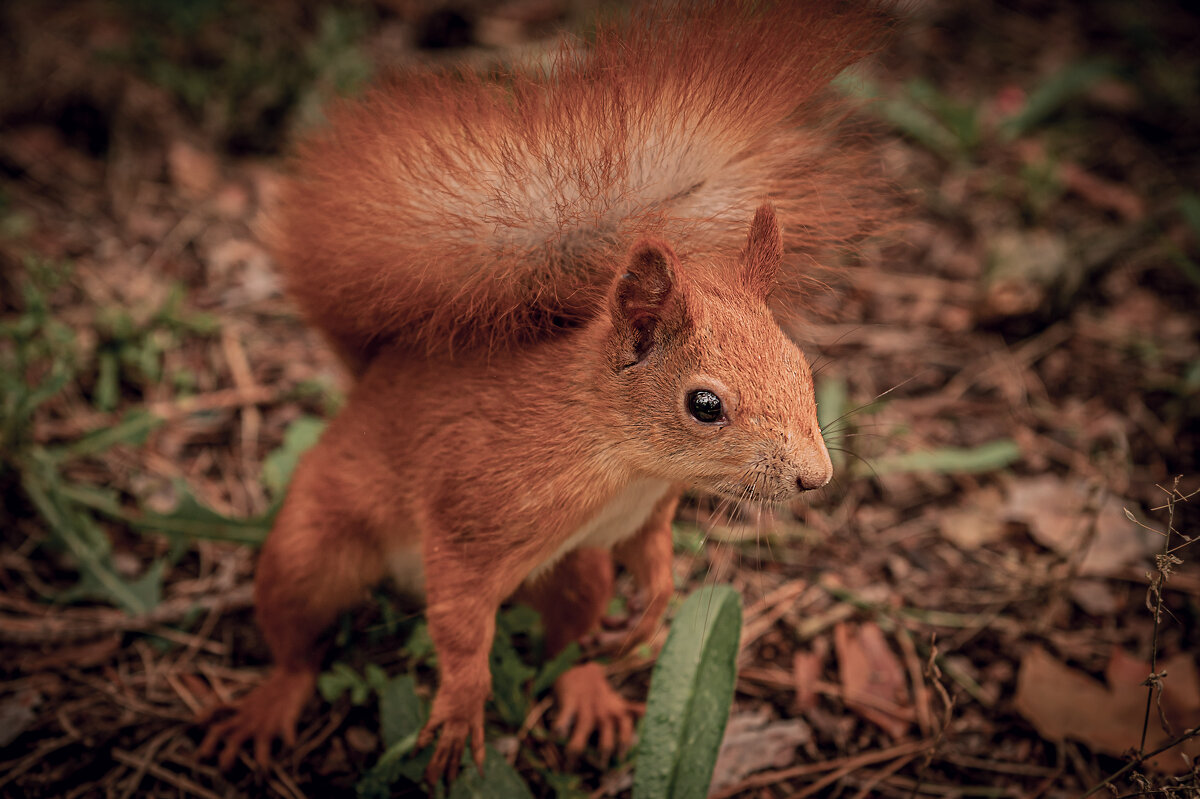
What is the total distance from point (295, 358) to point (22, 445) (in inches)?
35.8

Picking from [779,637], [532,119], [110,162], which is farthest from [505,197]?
[110,162]

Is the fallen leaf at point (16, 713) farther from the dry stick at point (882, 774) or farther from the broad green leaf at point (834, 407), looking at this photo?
the broad green leaf at point (834, 407)

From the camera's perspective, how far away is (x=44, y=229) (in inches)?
127

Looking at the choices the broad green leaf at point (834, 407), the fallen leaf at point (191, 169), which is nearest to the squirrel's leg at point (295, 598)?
the broad green leaf at point (834, 407)

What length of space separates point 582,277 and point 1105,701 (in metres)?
1.80

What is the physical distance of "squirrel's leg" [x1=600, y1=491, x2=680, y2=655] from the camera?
1.92m

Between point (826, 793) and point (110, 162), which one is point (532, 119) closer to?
point (826, 793)

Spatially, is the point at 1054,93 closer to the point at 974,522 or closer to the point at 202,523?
the point at 974,522

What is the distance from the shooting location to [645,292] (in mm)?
1439

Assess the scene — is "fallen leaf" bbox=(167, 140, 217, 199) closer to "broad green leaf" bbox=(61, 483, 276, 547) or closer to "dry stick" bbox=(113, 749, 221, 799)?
"broad green leaf" bbox=(61, 483, 276, 547)

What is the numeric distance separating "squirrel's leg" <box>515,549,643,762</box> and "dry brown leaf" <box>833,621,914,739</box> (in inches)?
23.8

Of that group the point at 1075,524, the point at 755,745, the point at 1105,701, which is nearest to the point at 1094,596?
the point at 1075,524

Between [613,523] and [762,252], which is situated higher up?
[762,252]

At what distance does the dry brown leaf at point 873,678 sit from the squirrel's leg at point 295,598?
129cm
